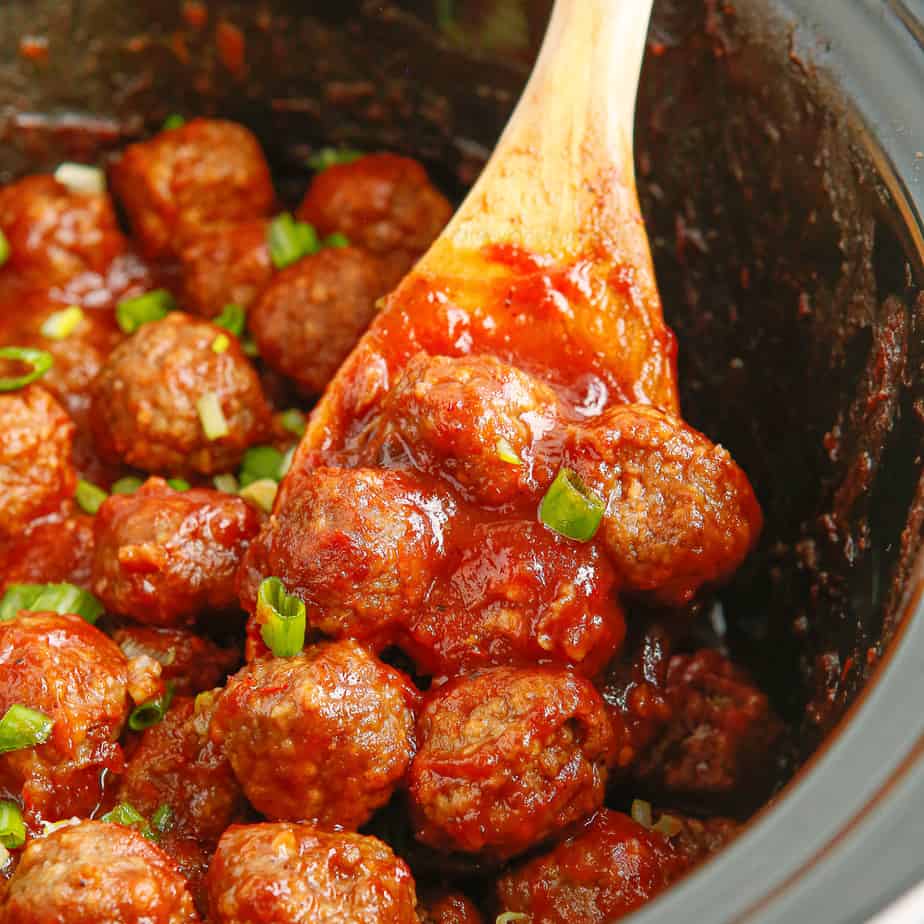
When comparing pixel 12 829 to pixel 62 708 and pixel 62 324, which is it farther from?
pixel 62 324

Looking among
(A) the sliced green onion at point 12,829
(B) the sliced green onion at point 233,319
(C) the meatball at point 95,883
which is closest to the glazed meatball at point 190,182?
(B) the sliced green onion at point 233,319

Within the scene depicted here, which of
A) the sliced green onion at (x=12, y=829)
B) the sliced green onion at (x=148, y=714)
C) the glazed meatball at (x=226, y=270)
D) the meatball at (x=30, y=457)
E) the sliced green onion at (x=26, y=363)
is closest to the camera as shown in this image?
the sliced green onion at (x=12, y=829)

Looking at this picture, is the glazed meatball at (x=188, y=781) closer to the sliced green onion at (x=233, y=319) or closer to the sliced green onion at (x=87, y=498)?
the sliced green onion at (x=87, y=498)

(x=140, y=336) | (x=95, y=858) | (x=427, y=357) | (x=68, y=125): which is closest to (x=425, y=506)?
(x=427, y=357)

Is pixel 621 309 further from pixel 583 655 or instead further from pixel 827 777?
pixel 827 777

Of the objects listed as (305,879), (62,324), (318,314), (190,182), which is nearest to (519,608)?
(305,879)

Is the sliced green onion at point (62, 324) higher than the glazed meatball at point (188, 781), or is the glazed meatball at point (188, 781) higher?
the glazed meatball at point (188, 781)
